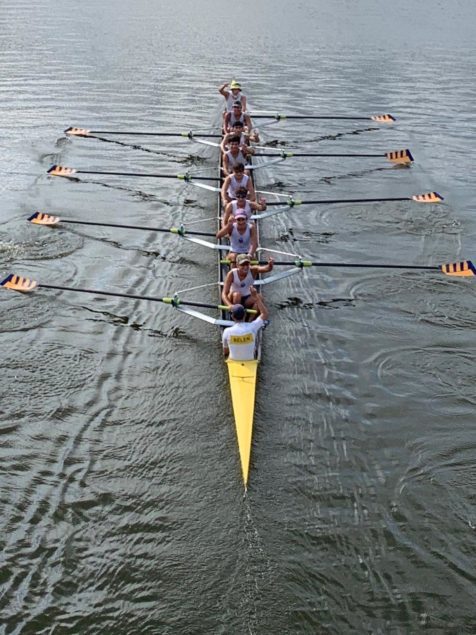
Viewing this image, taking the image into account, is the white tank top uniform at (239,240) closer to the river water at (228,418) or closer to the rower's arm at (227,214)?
the rower's arm at (227,214)

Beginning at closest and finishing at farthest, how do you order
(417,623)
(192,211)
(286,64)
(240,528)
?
1. (417,623)
2. (240,528)
3. (192,211)
4. (286,64)

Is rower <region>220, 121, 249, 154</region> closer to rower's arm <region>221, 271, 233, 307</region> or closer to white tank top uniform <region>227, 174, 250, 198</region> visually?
white tank top uniform <region>227, 174, 250, 198</region>

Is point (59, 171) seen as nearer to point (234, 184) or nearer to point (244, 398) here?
point (234, 184)

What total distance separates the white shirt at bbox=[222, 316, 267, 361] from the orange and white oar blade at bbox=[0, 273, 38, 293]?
13.4 ft

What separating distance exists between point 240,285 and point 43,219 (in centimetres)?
594

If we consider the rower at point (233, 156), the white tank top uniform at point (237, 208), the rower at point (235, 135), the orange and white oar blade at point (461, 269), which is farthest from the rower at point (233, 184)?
the orange and white oar blade at point (461, 269)

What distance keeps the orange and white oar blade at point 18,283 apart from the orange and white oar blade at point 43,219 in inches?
112

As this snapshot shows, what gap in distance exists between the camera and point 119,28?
42688mm

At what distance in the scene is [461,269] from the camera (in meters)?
11.8

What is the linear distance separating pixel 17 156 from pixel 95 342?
11275mm

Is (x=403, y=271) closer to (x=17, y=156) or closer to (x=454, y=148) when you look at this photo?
(x=454, y=148)

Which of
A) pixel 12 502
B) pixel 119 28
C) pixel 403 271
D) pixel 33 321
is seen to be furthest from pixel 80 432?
pixel 119 28

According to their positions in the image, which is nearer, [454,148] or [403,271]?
[403,271]

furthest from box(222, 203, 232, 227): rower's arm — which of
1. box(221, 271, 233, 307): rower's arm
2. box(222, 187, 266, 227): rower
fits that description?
box(221, 271, 233, 307): rower's arm
